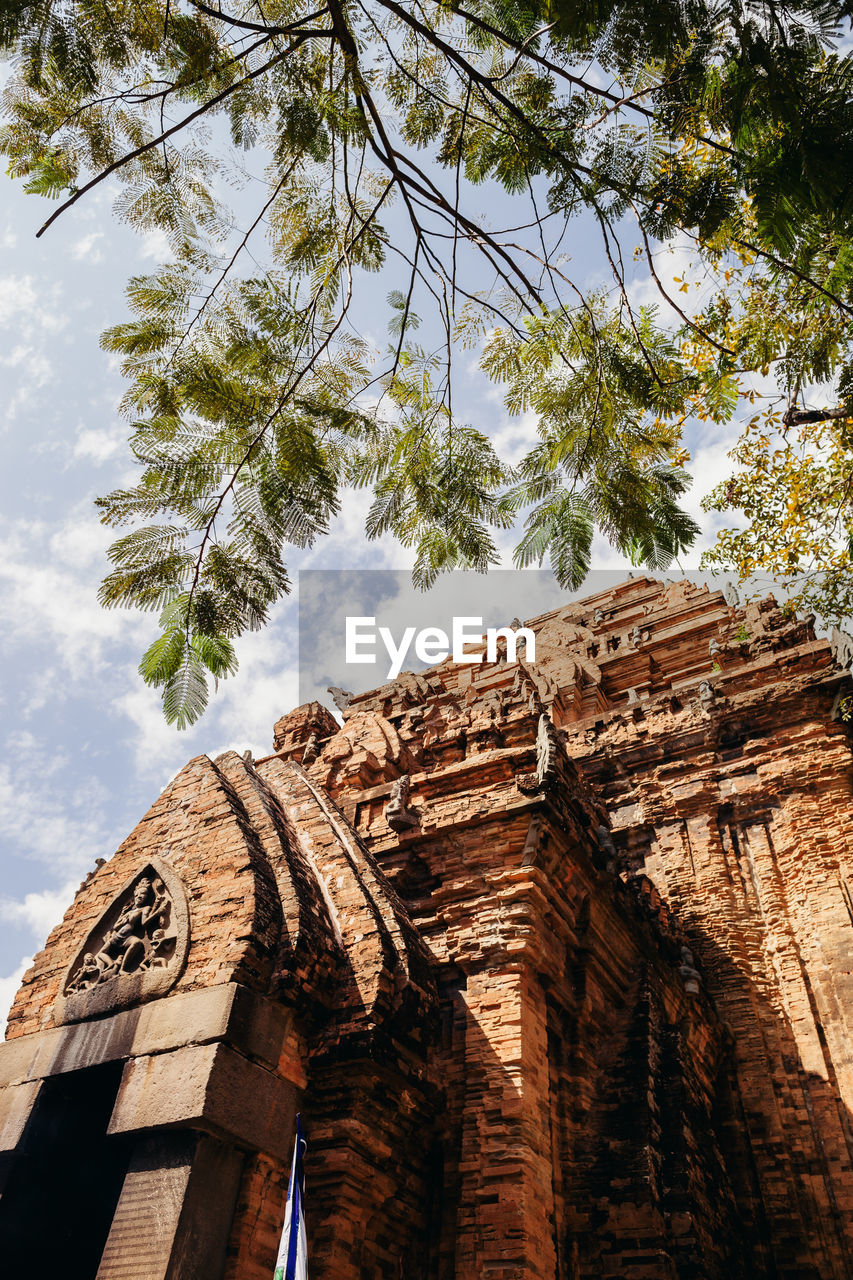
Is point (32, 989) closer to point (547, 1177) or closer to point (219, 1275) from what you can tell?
point (219, 1275)

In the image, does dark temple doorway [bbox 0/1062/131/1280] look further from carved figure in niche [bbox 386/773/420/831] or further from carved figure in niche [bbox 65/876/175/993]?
carved figure in niche [bbox 386/773/420/831]

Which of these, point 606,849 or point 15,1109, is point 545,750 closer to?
point 606,849

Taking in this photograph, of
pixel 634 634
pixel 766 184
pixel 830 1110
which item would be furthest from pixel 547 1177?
pixel 634 634

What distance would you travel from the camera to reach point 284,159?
5801mm

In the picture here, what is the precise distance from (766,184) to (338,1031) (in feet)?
19.1

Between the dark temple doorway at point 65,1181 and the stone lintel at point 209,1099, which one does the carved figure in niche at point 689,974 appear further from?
the dark temple doorway at point 65,1181

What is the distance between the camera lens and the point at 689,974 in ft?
30.9

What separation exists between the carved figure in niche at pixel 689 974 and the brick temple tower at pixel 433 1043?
0.05m

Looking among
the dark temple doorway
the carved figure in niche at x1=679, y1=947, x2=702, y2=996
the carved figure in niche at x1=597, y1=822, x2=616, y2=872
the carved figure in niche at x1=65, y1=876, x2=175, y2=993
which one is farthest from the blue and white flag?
the carved figure in niche at x1=679, y1=947, x2=702, y2=996

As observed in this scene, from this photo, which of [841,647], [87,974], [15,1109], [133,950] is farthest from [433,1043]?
[841,647]

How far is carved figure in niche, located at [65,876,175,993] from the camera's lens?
6234mm

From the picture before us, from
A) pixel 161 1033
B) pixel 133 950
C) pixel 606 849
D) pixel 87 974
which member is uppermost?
pixel 606 849

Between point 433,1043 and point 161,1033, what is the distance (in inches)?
81.7

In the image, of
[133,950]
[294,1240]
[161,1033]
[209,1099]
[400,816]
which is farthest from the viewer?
[400,816]
